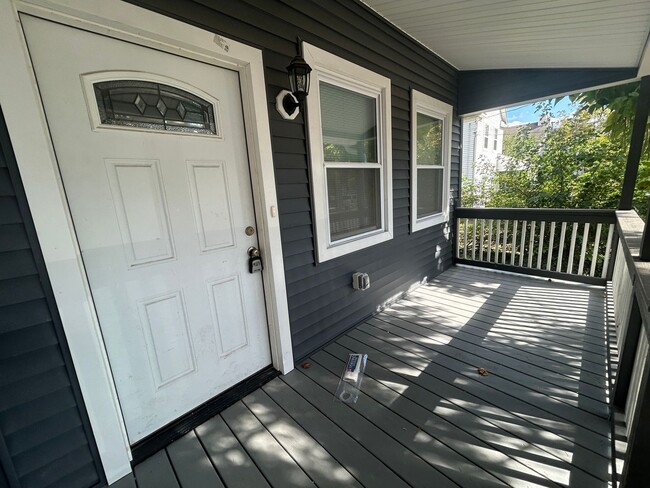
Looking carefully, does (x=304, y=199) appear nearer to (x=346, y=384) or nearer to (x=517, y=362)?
(x=346, y=384)

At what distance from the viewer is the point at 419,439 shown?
150cm

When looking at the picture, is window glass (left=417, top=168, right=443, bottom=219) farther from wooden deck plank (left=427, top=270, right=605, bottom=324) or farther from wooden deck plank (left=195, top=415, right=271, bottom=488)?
wooden deck plank (left=195, top=415, right=271, bottom=488)

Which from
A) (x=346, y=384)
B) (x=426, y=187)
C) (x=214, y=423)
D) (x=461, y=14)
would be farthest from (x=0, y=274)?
(x=426, y=187)

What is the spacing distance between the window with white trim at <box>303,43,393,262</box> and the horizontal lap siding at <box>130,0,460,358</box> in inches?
4.0

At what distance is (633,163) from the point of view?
2938 mm

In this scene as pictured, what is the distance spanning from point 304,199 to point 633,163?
355 centimetres

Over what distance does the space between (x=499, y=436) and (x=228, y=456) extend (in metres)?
1.44

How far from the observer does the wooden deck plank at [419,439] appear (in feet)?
4.25

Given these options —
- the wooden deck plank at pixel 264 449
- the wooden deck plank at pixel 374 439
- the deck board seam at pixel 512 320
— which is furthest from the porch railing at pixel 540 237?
the wooden deck plank at pixel 264 449

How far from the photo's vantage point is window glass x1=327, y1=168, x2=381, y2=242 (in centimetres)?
→ 242

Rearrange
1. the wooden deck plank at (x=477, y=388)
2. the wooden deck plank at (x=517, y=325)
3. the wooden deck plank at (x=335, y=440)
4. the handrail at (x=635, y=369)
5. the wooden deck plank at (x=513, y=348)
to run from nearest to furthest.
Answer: the handrail at (x=635, y=369) → the wooden deck plank at (x=335, y=440) → the wooden deck plank at (x=477, y=388) → the wooden deck plank at (x=513, y=348) → the wooden deck plank at (x=517, y=325)

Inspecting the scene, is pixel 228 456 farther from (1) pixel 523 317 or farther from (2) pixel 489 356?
(1) pixel 523 317

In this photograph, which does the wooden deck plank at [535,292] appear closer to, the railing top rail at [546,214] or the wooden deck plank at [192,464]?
the railing top rail at [546,214]

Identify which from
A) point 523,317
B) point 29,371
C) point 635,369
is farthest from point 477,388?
point 29,371
